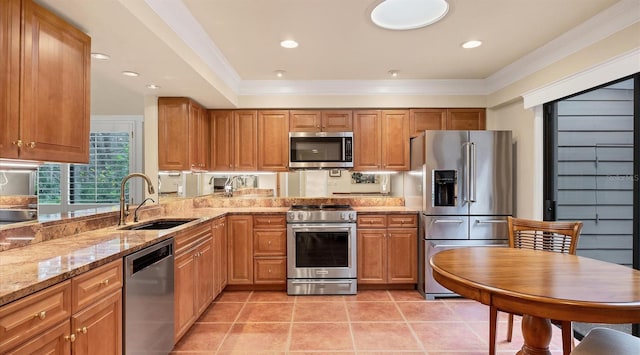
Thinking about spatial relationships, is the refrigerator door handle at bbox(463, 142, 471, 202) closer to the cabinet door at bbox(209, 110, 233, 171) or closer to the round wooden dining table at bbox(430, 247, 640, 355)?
the round wooden dining table at bbox(430, 247, 640, 355)

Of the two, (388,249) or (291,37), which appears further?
(388,249)

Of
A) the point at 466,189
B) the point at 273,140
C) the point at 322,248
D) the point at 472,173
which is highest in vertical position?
the point at 273,140

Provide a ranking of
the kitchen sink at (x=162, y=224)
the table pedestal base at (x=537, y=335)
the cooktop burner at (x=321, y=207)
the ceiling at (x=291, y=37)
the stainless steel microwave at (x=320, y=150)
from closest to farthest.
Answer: the table pedestal base at (x=537, y=335)
the ceiling at (x=291, y=37)
the kitchen sink at (x=162, y=224)
the cooktop burner at (x=321, y=207)
the stainless steel microwave at (x=320, y=150)

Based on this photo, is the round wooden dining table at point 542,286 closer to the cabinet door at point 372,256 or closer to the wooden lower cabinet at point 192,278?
the cabinet door at point 372,256

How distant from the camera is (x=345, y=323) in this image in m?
2.82

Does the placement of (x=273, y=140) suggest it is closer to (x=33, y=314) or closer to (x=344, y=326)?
(x=344, y=326)

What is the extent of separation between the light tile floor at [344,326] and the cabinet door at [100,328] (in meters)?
0.87

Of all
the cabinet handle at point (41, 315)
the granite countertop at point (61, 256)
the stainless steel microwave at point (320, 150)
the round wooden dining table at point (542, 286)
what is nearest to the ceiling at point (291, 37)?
the stainless steel microwave at point (320, 150)

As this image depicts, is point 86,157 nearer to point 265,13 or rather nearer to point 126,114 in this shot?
point 265,13

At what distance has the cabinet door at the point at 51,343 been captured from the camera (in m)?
1.11

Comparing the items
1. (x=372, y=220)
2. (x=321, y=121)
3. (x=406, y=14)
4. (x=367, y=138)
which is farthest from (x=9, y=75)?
(x=367, y=138)

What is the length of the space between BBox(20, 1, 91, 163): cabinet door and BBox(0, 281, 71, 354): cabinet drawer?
76 centimetres

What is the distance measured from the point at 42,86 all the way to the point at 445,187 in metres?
3.35

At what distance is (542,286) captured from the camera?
52.9 inches
